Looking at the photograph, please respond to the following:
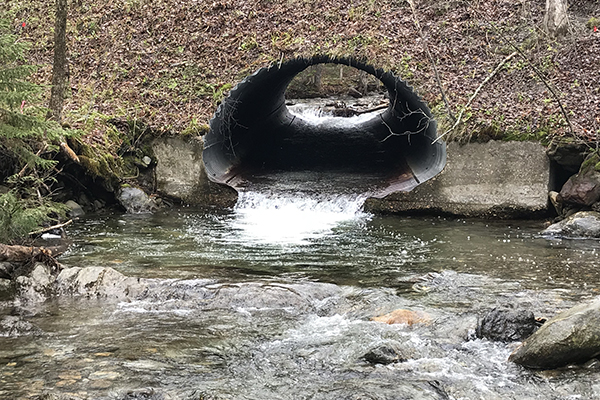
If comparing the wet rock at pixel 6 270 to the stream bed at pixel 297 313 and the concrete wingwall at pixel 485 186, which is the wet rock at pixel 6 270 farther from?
the concrete wingwall at pixel 485 186

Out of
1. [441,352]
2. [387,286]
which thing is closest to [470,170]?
[387,286]

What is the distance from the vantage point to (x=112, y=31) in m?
17.8

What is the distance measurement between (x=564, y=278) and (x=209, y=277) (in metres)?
4.75

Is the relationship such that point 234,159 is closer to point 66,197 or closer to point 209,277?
point 66,197

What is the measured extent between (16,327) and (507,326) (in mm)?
4831

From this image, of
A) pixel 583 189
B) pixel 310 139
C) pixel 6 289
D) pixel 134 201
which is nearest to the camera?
pixel 6 289

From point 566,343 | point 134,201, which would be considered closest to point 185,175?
point 134,201

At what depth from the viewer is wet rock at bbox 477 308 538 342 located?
5684 millimetres

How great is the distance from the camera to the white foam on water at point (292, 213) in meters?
12.0

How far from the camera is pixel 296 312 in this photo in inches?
266

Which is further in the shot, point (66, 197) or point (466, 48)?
point (466, 48)

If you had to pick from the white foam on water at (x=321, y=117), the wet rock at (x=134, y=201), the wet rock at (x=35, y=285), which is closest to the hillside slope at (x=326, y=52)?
the wet rock at (x=134, y=201)

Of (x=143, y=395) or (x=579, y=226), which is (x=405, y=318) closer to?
(x=143, y=395)

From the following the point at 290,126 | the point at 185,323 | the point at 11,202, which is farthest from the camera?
the point at 290,126
